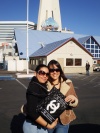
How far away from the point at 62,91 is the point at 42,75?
38 centimetres

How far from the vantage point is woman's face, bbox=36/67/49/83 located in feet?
10.3

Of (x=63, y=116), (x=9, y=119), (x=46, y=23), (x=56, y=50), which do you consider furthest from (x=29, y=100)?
(x=46, y=23)

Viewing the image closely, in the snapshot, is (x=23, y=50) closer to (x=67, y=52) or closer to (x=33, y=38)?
(x=33, y=38)

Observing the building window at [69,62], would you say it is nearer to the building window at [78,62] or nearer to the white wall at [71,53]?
the white wall at [71,53]

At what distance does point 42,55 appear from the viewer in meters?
32.7

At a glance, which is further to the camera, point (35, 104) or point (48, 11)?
point (48, 11)

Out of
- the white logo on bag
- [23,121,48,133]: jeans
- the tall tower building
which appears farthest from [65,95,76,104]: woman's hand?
the tall tower building

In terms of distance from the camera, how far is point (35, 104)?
281 centimetres

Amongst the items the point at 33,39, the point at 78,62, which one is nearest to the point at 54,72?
the point at 78,62

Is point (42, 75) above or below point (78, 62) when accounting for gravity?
above

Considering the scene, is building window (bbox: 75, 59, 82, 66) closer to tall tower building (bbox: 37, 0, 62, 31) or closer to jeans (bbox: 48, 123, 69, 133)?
jeans (bbox: 48, 123, 69, 133)

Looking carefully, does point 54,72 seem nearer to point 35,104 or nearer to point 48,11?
point 35,104

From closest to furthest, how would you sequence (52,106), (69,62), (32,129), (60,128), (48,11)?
1. (52,106)
2. (32,129)
3. (60,128)
4. (69,62)
5. (48,11)

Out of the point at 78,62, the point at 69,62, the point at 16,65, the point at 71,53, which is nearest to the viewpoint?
the point at 69,62
